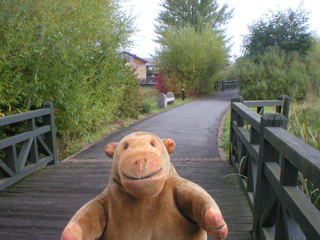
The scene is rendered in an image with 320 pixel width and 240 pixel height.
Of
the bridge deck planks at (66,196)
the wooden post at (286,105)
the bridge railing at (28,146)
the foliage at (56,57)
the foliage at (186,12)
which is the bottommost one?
the bridge deck planks at (66,196)

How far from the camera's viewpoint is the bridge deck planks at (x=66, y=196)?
9.72ft

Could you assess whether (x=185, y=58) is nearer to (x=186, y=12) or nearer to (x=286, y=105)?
(x=186, y=12)

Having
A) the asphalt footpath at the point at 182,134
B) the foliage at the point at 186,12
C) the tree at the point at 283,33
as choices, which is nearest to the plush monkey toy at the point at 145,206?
the asphalt footpath at the point at 182,134

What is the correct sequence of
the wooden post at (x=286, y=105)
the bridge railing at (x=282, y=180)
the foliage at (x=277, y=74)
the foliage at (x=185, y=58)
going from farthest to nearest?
the foliage at (x=185, y=58), the foliage at (x=277, y=74), the wooden post at (x=286, y=105), the bridge railing at (x=282, y=180)

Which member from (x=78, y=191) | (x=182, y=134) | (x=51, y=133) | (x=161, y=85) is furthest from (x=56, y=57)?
(x=161, y=85)

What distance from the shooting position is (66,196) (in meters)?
3.77

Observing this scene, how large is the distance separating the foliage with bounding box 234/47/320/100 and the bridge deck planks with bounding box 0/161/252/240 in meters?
11.3

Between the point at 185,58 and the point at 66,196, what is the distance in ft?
57.7

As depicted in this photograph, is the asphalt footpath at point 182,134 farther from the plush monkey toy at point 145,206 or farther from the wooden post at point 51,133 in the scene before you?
the plush monkey toy at point 145,206

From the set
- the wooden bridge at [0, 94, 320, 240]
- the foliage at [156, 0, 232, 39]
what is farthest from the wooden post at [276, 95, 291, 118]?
the foliage at [156, 0, 232, 39]

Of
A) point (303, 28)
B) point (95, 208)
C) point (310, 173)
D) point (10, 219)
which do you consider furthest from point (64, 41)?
point (303, 28)

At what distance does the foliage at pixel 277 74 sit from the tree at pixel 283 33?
23.0 inches

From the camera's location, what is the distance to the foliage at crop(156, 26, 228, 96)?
2045 centimetres

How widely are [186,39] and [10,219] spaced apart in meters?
19.0
